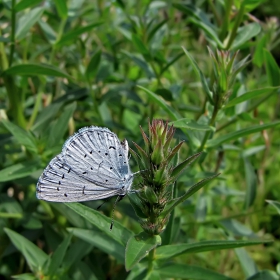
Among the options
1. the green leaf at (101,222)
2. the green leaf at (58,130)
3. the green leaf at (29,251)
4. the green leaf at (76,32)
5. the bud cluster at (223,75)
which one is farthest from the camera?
the green leaf at (76,32)

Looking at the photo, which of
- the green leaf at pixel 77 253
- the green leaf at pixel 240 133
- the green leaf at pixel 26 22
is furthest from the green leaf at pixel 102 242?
the green leaf at pixel 26 22

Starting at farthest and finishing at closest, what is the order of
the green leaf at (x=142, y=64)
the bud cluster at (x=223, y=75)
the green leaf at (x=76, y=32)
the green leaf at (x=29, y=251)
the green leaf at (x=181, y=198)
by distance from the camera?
the green leaf at (x=142, y=64) → the green leaf at (x=76, y=32) → the green leaf at (x=29, y=251) → the bud cluster at (x=223, y=75) → the green leaf at (x=181, y=198)

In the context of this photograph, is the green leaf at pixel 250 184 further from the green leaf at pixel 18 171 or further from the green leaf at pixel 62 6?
the green leaf at pixel 62 6

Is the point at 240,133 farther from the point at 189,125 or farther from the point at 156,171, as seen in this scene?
the point at 156,171

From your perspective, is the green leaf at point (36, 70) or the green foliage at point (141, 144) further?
the green leaf at point (36, 70)

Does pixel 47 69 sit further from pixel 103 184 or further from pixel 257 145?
pixel 257 145

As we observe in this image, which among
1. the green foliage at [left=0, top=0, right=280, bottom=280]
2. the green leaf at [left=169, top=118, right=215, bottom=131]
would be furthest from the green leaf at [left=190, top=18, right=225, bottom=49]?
the green leaf at [left=169, top=118, right=215, bottom=131]

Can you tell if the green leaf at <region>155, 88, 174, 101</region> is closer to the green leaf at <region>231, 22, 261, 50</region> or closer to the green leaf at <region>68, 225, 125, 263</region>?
the green leaf at <region>231, 22, 261, 50</region>
